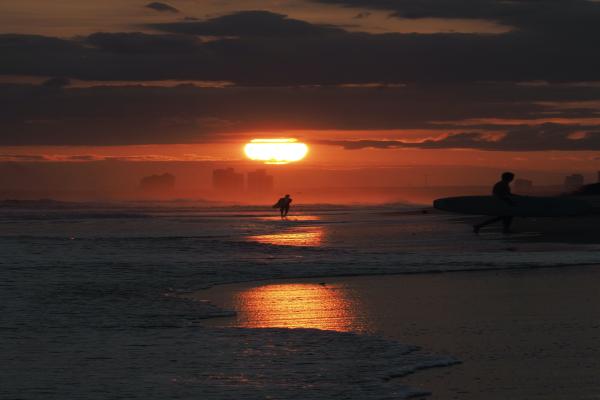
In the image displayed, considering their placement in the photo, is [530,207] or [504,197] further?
[530,207]

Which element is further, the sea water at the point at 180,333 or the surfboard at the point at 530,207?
the surfboard at the point at 530,207

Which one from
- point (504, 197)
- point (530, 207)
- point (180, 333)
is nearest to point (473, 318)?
point (180, 333)

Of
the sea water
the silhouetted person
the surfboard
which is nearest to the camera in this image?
the sea water

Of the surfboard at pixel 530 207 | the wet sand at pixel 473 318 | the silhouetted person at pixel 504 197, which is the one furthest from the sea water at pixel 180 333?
the surfboard at pixel 530 207

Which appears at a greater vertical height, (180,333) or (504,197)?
(504,197)

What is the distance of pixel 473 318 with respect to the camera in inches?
458

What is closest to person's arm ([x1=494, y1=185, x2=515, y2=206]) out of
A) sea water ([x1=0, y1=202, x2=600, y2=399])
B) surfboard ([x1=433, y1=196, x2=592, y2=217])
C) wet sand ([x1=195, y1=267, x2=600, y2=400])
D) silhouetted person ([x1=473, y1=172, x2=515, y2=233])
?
silhouetted person ([x1=473, y1=172, x2=515, y2=233])

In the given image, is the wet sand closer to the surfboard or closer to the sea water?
the sea water

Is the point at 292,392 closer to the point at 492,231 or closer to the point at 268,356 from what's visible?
the point at 268,356

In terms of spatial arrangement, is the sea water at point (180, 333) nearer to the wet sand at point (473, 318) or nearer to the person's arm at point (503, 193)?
the wet sand at point (473, 318)

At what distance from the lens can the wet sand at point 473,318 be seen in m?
8.24

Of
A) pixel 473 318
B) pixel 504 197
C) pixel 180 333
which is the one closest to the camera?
pixel 180 333

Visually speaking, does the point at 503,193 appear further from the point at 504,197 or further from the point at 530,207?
the point at 530,207

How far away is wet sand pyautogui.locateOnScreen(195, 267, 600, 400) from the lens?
8242 millimetres
